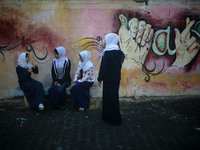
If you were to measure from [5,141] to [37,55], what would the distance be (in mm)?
2547

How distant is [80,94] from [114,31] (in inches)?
81.3

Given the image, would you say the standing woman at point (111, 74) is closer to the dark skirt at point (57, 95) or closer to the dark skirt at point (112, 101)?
the dark skirt at point (112, 101)

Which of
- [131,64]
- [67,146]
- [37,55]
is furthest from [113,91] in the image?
[37,55]

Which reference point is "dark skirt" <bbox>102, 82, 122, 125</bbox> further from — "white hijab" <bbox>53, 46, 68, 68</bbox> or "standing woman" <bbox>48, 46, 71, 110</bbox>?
"white hijab" <bbox>53, 46, 68, 68</bbox>

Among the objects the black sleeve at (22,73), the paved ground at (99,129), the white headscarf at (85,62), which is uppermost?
the white headscarf at (85,62)

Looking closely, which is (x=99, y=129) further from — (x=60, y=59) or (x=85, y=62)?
(x=60, y=59)

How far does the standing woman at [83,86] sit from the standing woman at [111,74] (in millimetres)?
784

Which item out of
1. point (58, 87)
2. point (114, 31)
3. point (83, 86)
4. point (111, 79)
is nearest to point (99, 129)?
point (111, 79)

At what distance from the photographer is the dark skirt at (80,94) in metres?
4.01

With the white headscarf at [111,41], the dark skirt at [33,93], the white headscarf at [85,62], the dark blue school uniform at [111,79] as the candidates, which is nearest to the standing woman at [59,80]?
the dark skirt at [33,93]

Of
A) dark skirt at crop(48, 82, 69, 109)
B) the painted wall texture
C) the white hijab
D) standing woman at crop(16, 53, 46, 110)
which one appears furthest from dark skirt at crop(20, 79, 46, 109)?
the white hijab

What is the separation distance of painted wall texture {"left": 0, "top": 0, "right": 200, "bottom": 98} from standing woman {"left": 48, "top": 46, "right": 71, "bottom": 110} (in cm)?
51

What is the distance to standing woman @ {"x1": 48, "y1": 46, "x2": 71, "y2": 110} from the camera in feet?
13.3

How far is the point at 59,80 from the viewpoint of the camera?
4215mm
